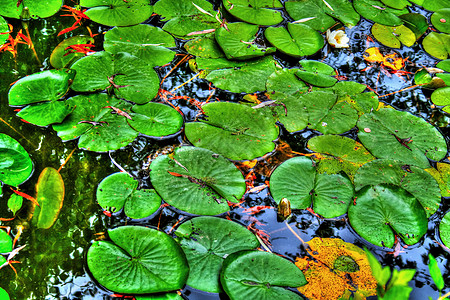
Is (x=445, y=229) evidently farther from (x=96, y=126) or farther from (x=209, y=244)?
(x=96, y=126)

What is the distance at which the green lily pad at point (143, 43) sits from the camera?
218 cm

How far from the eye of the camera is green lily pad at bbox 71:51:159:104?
1.95m

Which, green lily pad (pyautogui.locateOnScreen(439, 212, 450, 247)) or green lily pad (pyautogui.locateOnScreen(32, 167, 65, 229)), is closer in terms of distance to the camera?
green lily pad (pyautogui.locateOnScreen(32, 167, 65, 229))

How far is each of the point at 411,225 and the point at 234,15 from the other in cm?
184

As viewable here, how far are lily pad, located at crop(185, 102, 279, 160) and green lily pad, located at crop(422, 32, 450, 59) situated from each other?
1513 mm

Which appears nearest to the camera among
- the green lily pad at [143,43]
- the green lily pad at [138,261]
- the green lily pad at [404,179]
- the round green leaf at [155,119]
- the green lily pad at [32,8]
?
the green lily pad at [138,261]

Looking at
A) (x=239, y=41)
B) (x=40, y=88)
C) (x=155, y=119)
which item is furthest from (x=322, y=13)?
(x=40, y=88)

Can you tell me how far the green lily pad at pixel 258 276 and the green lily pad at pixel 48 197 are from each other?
80 centimetres

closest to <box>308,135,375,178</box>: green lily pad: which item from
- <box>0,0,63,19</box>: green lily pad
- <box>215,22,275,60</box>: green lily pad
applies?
<box>215,22,275,60</box>: green lily pad

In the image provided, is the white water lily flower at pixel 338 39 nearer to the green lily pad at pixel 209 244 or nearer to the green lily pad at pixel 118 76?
the green lily pad at pixel 118 76

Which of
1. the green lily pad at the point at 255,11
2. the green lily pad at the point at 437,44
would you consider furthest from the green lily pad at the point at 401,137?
the green lily pad at the point at 255,11

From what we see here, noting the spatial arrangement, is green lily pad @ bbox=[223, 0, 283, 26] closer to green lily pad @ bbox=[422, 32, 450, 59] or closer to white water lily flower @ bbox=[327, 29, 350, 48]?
white water lily flower @ bbox=[327, 29, 350, 48]

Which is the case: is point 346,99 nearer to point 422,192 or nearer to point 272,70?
point 272,70

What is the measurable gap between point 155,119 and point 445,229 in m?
1.57
